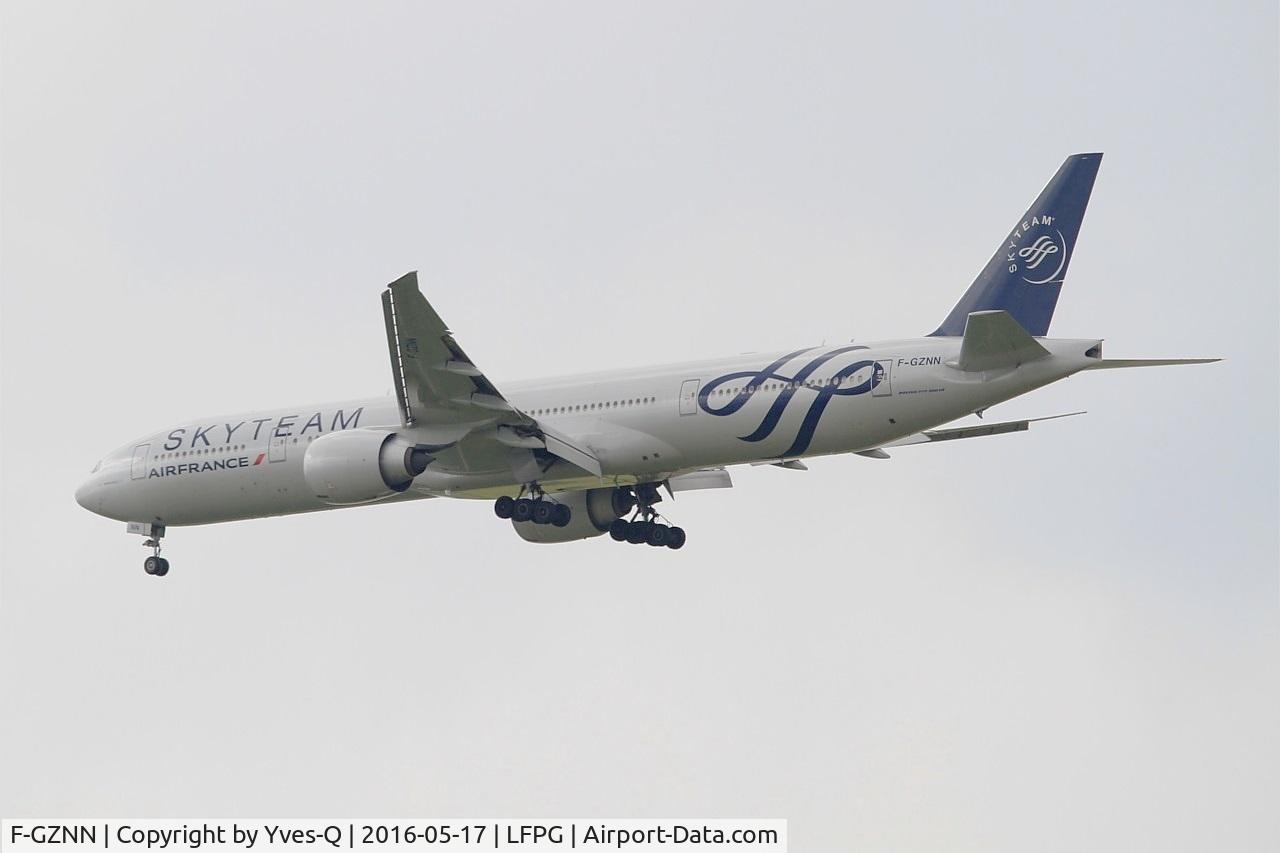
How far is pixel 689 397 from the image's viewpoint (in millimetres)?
32719

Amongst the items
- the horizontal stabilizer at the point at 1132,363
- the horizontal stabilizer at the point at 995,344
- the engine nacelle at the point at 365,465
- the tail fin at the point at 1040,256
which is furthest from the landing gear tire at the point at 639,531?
the horizontal stabilizer at the point at 1132,363

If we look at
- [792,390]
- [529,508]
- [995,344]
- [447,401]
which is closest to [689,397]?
[792,390]

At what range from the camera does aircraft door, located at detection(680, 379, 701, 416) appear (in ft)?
107

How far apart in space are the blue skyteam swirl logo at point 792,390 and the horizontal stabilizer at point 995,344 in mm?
1594

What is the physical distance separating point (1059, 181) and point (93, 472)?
749 inches

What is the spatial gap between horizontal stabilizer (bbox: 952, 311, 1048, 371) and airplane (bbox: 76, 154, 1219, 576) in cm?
2

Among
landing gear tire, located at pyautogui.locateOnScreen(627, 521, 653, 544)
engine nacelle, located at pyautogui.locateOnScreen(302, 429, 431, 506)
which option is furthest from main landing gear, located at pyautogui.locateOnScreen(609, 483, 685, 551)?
engine nacelle, located at pyautogui.locateOnScreen(302, 429, 431, 506)

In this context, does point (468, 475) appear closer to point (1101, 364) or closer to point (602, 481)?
point (602, 481)

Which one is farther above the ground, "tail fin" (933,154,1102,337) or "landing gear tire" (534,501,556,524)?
"tail fin" (933,154,1102,337)

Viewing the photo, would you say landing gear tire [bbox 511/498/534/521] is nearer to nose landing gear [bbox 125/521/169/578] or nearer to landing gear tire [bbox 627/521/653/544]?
landing gear tire [bbox 627/521/653/544]

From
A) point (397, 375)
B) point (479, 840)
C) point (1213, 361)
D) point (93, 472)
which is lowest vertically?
point (479, 840)

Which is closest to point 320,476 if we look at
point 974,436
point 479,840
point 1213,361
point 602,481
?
point 602,481

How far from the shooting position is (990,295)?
31797mm

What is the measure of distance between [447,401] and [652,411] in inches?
131
